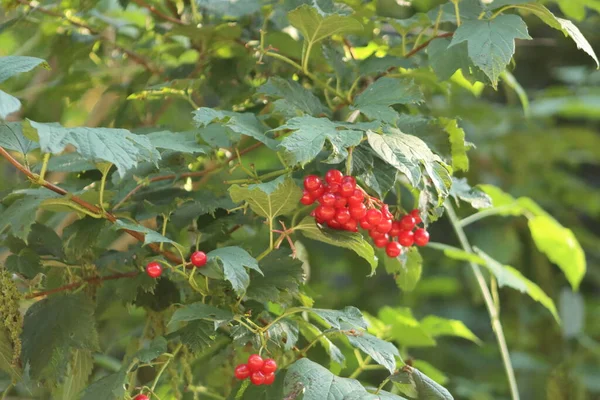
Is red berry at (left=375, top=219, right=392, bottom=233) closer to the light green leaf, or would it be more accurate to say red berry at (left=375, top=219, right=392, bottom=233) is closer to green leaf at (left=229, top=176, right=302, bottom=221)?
green leaf at (left=229, top=176, right=302, bottom=221)

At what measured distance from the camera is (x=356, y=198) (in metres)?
0.86

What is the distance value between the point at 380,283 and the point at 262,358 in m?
1.72

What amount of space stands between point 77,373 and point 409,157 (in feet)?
1.80

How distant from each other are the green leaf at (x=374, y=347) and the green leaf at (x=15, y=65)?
0.45 metres

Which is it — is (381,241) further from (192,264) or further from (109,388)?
(109,388)

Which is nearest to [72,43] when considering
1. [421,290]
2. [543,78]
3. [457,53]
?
[457,53]

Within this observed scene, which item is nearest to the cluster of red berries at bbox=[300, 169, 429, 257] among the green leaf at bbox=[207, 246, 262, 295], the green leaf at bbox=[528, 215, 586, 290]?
the green leaf at bbox=[207, 246, 262, 295]

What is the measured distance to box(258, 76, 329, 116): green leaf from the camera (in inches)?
36.2

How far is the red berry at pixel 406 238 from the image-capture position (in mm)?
977

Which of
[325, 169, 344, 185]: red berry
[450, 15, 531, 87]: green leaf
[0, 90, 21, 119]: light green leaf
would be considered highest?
[0, 90, 21, 119]: light green leaf

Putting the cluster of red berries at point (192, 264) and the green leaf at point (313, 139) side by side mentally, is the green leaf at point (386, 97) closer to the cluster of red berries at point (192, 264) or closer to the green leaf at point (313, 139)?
the green leaf at point (313, 139)

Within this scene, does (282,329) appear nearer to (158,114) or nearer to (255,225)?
A: (255,225)

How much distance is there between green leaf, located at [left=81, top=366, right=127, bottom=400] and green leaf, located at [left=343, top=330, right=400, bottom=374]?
263 millimetres

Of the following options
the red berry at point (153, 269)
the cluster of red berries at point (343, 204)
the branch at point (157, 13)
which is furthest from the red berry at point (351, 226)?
the branch at point (157, 13)
